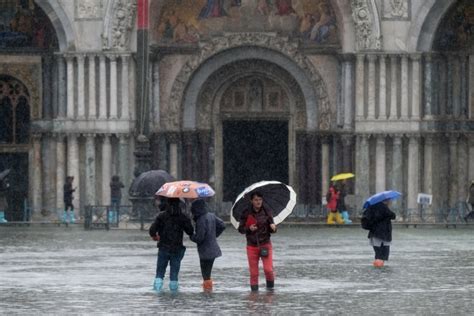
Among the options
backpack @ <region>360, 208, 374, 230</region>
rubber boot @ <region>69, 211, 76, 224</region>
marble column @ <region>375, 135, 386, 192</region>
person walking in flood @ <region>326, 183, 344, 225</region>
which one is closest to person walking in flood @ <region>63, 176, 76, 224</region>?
rubber boot @ <region>69, 211, 76, 224</region>

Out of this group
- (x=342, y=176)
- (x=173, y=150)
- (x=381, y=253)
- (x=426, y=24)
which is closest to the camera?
(x=381, y=253)

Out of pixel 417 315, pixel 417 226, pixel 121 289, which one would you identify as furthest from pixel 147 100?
pixel 417 315

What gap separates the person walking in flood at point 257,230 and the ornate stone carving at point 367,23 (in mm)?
29666

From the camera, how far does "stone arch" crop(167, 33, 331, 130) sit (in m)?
60.5

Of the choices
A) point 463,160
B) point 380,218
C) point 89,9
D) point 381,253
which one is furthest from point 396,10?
point 381,253

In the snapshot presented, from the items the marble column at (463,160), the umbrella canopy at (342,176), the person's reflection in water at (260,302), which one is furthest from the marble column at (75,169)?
the person's reflection in water at (260,302)

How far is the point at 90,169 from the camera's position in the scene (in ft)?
195

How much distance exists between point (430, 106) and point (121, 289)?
31045mm

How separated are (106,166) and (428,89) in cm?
1021

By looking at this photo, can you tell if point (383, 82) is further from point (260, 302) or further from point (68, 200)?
point (260, 302)

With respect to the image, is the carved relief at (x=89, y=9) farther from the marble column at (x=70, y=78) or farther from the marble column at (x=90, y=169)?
the marble column at (x=90, y=169)

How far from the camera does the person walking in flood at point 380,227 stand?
35938 millimetres

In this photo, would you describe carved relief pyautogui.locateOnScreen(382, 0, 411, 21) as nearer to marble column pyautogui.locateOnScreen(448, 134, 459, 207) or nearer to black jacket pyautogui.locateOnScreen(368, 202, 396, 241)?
marble column pyautogui.locateOnScreen(448, 134, 459, 207)

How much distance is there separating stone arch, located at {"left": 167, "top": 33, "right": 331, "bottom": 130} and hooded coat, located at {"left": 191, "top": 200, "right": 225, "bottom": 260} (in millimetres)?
30833
